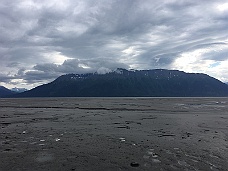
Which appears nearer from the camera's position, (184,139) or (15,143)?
(15,143)

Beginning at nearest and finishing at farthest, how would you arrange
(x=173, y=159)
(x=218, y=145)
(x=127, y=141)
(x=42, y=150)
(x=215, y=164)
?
(x=215, y=164), (x=173, y=159), (x=42, y=150), (x=218, y=145), (x=127, y=141)

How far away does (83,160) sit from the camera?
15570 mm

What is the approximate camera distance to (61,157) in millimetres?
16312

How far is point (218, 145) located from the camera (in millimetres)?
20922

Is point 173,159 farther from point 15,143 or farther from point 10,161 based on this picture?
point 15,143

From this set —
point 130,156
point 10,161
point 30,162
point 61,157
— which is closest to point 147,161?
point 130,156

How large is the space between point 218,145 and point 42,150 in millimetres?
14859

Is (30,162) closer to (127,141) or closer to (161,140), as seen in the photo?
(127,141)

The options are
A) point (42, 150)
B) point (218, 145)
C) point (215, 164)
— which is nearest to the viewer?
point (215, 164)

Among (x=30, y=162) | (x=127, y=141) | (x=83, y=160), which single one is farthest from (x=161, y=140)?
(x=30, y=162)

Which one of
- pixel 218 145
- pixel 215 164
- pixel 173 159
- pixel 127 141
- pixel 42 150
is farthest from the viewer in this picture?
pixel 127 141

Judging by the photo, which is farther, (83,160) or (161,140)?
(161,140)

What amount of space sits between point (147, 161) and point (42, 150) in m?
8.22

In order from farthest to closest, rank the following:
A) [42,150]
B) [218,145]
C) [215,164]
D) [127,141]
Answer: [127,141]
[218,145]
[42,150]
[215,164]
